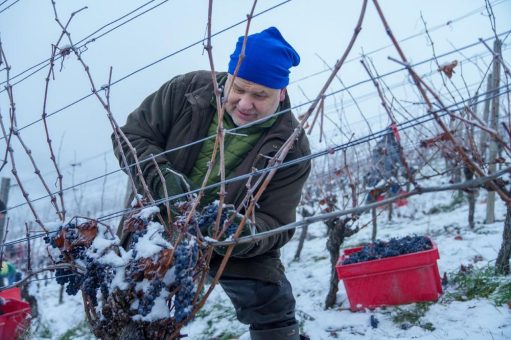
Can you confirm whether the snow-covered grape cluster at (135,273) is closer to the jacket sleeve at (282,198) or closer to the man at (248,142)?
the man at (248,142)

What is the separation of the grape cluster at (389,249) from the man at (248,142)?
1.34 m

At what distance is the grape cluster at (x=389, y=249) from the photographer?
3.25 m

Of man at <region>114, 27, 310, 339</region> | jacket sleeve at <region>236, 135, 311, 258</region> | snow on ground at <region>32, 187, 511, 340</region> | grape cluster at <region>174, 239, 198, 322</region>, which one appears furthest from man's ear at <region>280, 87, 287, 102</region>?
grape cluster at <region>174, 239, 198, 322</region>

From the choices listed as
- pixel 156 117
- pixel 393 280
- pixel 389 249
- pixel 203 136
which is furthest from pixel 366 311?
pixel 156 117

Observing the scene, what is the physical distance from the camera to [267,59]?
1.85 m

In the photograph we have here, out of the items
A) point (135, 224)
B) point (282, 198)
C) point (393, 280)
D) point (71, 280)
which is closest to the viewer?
point (135, 224)

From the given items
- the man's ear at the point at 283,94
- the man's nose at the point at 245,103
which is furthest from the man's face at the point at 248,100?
the man's ear at the point at 283,94

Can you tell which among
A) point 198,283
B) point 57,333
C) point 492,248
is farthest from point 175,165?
point 57,333

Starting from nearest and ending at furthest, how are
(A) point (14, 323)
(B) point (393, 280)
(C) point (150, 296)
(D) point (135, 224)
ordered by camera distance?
(C) point (150, 296) → (D) point (135, 224) → (B) point (393, 280) → (A) point (14, 323)

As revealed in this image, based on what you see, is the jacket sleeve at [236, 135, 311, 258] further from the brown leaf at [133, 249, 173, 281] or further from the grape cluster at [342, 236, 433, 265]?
the grape cluster at [342, 236, 433, 265]

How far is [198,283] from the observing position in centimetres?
126

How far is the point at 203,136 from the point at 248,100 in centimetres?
30

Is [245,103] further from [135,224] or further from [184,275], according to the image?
[184,275]

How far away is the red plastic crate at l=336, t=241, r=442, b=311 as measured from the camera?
10.2 feet
